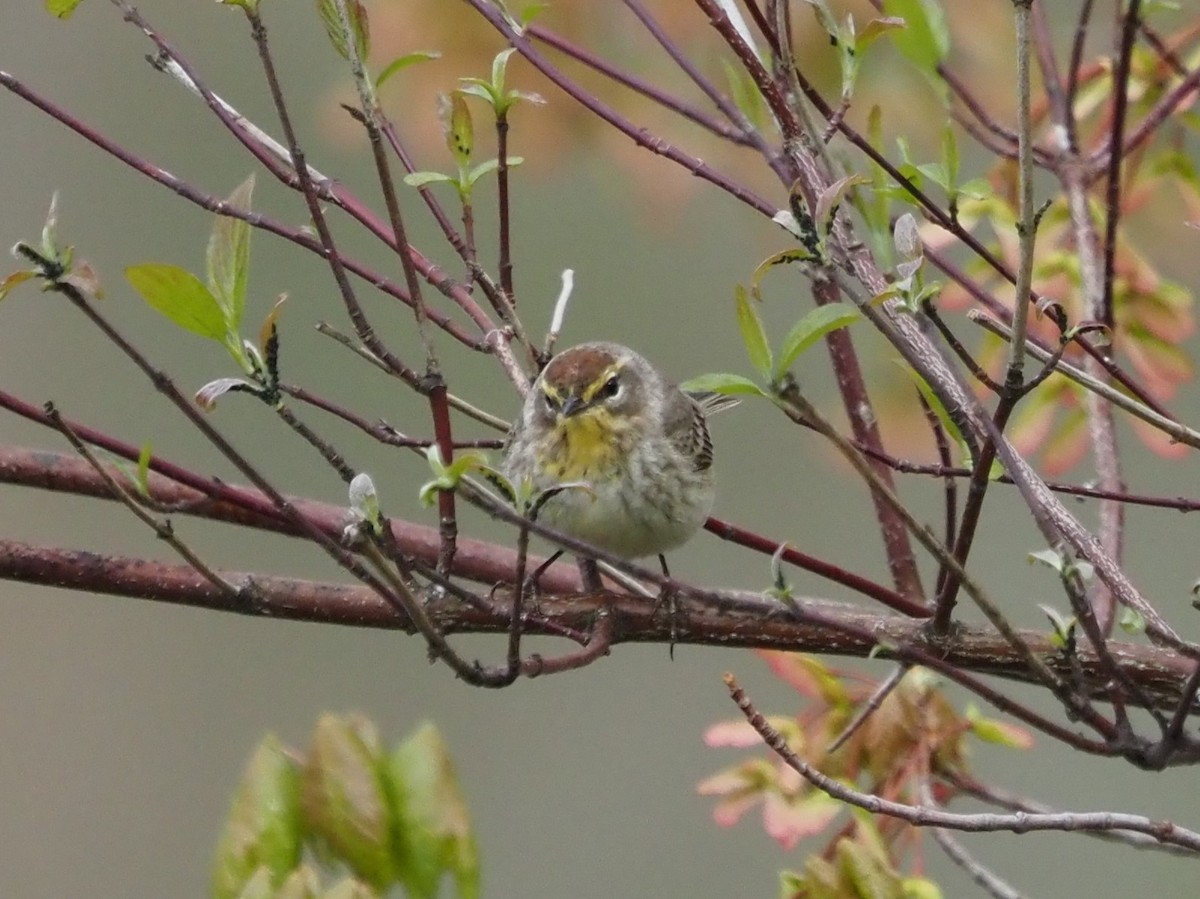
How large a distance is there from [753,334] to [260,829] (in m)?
0.58

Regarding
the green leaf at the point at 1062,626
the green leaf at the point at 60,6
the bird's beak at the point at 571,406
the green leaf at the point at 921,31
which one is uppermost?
the green leaf at the point at 921,31

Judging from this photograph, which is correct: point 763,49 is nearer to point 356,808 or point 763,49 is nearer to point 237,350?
point 237,350

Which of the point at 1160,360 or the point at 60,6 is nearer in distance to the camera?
the point at 60,6

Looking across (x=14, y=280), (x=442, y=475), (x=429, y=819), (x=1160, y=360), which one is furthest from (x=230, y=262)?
(x=1160, y=360)

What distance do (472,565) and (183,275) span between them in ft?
2.28

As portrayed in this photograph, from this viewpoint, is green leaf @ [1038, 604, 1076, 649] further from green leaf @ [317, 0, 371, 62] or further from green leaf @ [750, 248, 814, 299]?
green leaf @ [317, 0, 371, 62]

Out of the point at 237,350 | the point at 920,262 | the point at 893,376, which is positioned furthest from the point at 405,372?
the point at 893,376

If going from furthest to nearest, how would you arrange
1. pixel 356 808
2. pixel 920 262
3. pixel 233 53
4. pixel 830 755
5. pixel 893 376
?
pixel 233 53
pixel 893 376
pixel 830 755
pixel 356 808
pixel 920 262

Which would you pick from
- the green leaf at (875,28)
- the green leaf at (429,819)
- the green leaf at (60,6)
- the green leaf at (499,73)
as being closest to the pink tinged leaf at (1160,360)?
the green leaf at (875,28)

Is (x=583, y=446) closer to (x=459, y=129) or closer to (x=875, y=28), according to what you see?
(x=459, y=129)

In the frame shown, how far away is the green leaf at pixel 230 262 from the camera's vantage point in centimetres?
109

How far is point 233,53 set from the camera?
11.7 feet

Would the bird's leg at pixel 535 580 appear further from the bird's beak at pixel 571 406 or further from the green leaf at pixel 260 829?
the green leaf at pixel 260 829

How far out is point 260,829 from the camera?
1147 mm
